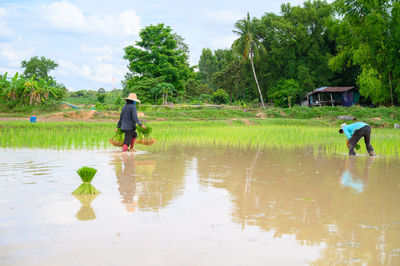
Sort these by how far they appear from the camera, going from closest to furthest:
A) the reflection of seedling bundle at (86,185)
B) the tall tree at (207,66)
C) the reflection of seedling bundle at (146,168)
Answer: the reflection of seedling bundle at (86,185) → the reflection of seedling bundle at (146,168) → the tall tree at (207,66)

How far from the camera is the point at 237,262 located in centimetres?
238

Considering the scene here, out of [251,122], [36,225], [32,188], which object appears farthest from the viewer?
[251,122]

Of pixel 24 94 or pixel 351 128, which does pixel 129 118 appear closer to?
pixel 351 128

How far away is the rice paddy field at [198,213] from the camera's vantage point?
250cm

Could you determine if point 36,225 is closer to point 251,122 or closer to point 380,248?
point 380,248

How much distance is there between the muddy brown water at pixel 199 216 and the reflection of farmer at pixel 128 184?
0.01 m

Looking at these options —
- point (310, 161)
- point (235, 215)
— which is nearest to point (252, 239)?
point (235, 215)

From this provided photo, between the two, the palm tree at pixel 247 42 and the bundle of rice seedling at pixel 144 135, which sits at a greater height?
the palm tree at pixel 247 42

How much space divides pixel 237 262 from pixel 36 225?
1602 millimetres

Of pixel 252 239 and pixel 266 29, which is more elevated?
pixel 266 29

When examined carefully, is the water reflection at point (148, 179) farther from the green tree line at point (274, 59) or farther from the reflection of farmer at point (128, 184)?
the green tree line at point (274, 59)

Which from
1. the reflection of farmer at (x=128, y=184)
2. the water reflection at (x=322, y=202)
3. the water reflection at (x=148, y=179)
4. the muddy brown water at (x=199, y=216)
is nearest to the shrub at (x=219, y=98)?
the water reflection at (x=148, y=179)

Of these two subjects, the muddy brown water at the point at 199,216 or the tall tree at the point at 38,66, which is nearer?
the muddy brown water at the point at 199,216

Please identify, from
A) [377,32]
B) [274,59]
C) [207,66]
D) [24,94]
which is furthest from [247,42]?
[207,66]
